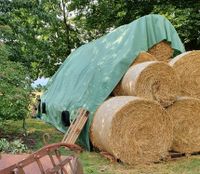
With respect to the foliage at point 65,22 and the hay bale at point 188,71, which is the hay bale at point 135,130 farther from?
the foliage at point 65,22

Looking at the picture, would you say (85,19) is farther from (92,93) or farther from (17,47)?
(92,93)

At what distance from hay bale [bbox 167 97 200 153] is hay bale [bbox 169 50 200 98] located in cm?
61

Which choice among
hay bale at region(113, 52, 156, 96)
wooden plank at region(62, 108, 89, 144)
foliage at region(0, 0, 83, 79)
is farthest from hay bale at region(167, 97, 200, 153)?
foliage at region(0, 0, 83, 79)

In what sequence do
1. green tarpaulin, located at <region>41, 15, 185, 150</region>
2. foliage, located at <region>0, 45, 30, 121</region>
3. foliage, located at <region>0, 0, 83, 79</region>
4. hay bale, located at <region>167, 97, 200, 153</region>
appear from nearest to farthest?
hay bale, located at <region>167, 97, 200, 153</region>
foliage, located at <region>0, 45, 30, 121</region>
green tarpaulin, located at <region>41, 15, 185, 150</region>
foliage, located at <region>0, 0, 83, 79</region>

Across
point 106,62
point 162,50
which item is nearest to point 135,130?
point 106,62

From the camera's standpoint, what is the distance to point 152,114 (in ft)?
24.3

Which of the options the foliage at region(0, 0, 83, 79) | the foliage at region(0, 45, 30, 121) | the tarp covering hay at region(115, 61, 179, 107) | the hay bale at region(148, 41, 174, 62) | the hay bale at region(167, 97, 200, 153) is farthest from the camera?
the foliage at region(0, 0, 83, 79)

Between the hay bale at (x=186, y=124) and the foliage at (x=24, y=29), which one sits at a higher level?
the foliage at (x=24, y=29)

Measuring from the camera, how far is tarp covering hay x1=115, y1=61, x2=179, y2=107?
7730mm

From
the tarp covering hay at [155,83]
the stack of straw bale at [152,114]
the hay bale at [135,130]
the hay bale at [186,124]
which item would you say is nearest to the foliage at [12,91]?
the stack of straw bale at [152,114]

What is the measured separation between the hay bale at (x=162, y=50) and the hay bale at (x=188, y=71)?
1.10 meters

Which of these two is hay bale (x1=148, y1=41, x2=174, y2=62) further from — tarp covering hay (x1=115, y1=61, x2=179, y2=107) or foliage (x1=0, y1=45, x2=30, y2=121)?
foliage (x1=0, y1=45, x2=30, y2=121)

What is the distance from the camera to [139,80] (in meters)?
7.71

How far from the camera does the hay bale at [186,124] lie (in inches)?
312
